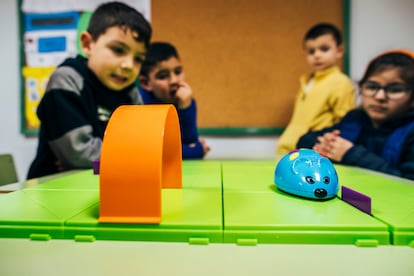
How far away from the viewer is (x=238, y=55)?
1.67m

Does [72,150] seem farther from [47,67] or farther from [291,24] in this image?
[291,24]

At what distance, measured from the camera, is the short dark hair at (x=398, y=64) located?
1087 millimetres

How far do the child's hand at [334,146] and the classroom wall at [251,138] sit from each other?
0.35 metres

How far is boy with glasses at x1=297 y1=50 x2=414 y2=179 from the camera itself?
1.03 meters

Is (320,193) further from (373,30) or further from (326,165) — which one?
(373,30)

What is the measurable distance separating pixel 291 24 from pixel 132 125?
1.47 meters

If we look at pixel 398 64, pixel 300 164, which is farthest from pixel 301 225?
pixel 398 64

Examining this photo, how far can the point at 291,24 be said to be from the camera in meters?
1.64

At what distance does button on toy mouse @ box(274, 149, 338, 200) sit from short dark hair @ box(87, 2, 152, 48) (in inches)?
31.5

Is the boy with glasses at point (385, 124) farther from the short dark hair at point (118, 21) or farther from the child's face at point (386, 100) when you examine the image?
the short dark hair at point (118, 21)

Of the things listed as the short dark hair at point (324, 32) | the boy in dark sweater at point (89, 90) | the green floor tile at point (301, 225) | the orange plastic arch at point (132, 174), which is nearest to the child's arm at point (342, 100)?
the short dark hair at point (324, 32)

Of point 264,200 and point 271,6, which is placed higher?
point 271,6

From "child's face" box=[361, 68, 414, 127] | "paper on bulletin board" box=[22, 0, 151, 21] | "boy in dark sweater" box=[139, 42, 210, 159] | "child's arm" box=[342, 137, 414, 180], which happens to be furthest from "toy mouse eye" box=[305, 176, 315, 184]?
"paper on bulletin board" box=[22, 0, 151, 21]

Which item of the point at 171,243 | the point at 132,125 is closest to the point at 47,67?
the point at 132,125
